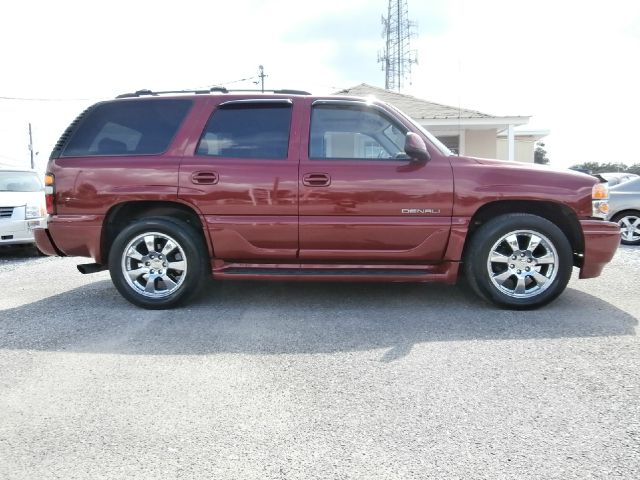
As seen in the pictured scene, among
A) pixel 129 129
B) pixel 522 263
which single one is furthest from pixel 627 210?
pixel 129 129

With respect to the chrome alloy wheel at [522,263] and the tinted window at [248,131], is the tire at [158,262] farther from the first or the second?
the chrome alloy wheel at [522,263]

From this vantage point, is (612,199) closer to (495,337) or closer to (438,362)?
(495,337)

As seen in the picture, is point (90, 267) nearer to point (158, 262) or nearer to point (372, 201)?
point (158, 262)

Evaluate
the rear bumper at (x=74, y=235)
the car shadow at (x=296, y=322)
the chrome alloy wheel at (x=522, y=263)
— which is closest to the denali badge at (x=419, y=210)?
the chrome alloy wheel at (x=522, y=263)

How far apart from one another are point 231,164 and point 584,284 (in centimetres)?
405

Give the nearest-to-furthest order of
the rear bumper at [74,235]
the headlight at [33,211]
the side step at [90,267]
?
1. the rear bumper at [74,235]
2. the side step at [90,267]
3. the headlight at [33,211]

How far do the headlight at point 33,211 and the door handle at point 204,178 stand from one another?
17.9ft

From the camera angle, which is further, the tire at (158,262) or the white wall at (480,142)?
the white wall at (480,142)

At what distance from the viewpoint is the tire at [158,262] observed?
4.57 m

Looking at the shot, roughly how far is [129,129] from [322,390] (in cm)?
318

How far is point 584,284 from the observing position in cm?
562

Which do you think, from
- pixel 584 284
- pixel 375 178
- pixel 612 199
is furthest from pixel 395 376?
pixel 612 199

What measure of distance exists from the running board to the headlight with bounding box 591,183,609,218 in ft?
4.23

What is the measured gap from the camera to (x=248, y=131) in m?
4.63
